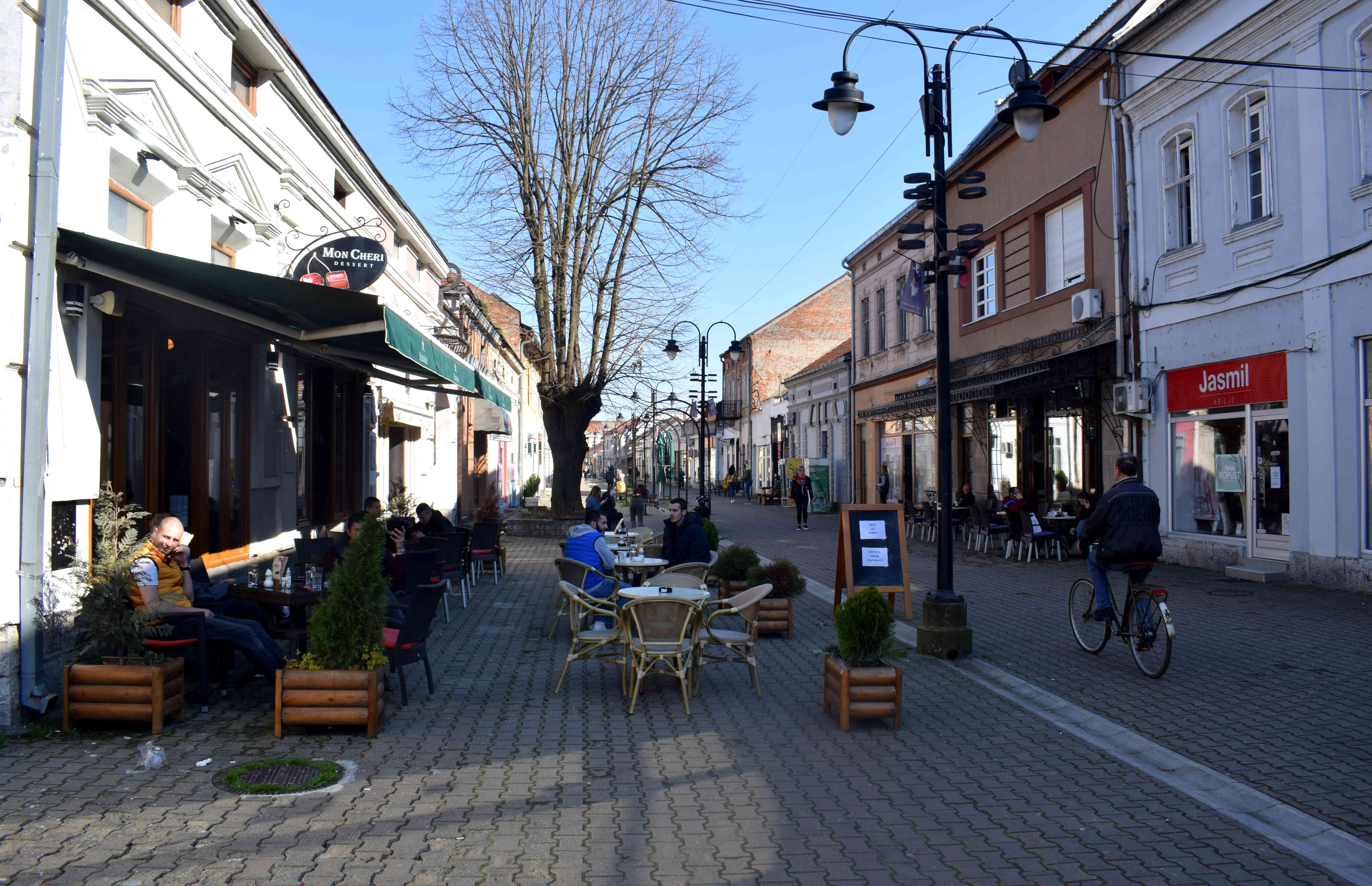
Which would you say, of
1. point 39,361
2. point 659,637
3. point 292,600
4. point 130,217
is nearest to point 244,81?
point 130,217

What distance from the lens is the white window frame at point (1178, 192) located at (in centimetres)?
1399

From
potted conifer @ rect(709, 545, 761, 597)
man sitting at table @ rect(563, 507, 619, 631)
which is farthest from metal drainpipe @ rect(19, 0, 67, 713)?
potted conifer @ rect(709, 545, 761, 597)

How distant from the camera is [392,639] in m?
6.48

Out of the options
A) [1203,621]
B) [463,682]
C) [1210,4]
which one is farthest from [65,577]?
[1210,4]

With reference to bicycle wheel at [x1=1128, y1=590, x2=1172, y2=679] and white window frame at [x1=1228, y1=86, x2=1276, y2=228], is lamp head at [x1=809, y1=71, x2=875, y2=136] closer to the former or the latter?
bicycle wheel at [x1=1128, y1=590, x2=1172, y2=679]

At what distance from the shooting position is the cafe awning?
6.05 m

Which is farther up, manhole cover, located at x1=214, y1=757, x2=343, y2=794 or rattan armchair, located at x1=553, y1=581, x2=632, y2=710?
rattan armchair, located at x1=553, y1=581, x2=632, y2=710

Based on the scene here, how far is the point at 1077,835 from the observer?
4.25 meters

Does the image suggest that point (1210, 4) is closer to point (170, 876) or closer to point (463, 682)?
point (463, 682)

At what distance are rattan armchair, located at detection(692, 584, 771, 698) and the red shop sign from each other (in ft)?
28.3

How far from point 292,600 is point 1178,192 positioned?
13776 mm

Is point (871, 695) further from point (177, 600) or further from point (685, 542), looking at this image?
point (177, 600)

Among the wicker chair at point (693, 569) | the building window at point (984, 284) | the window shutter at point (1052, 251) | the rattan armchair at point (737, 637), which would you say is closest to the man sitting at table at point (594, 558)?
the wicker chair at point (693, 569)

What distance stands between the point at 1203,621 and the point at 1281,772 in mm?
4921
